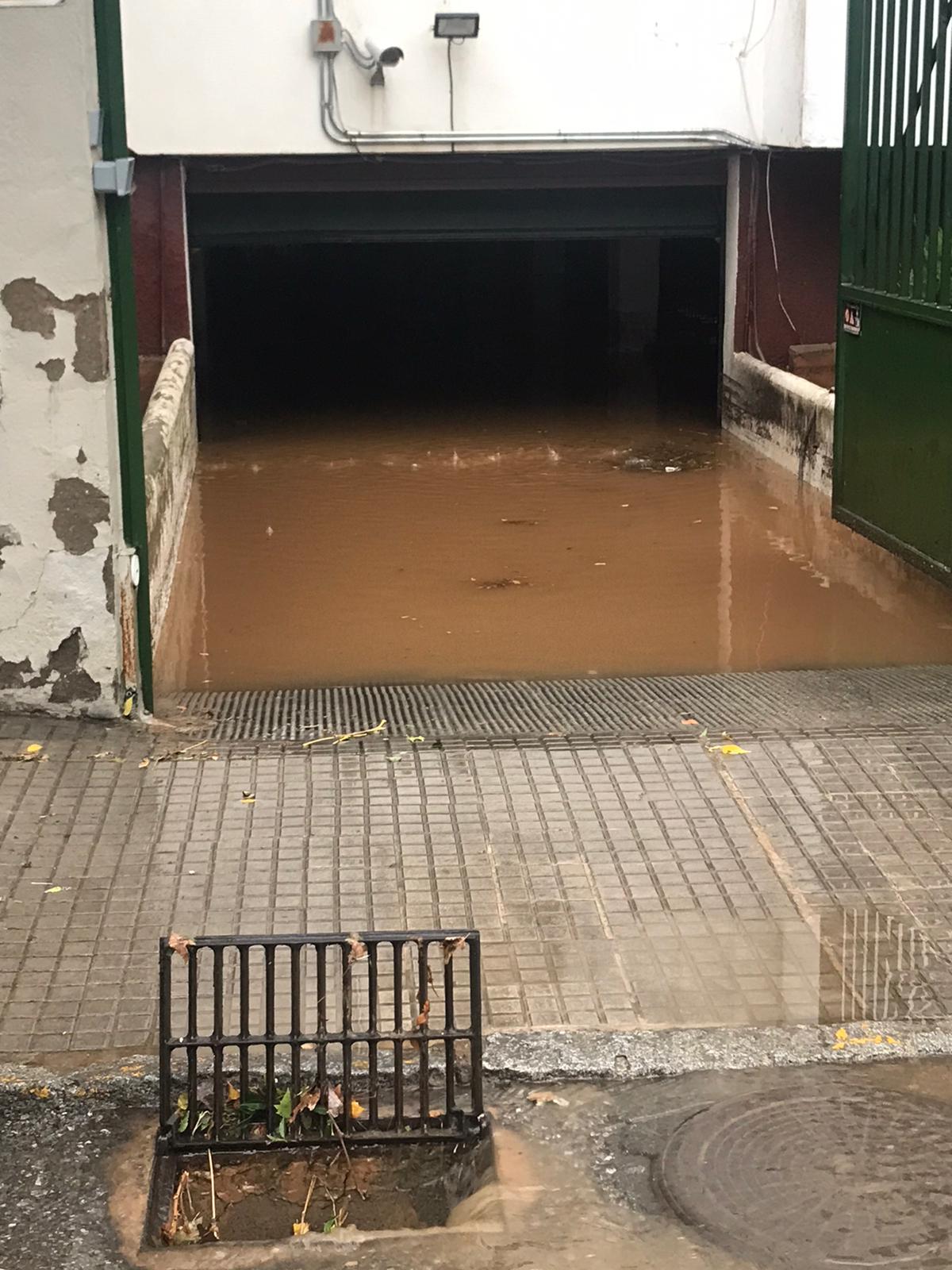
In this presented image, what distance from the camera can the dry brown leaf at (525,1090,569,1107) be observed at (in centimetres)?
350

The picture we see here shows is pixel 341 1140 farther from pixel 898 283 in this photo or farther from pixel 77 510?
pixel 898 283

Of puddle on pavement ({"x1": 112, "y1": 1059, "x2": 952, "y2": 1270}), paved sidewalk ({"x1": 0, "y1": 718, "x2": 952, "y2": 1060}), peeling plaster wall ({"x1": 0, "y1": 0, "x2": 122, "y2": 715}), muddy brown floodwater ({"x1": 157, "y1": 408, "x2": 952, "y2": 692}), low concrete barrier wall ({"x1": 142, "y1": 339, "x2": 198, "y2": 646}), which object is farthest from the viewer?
low concrete barrier wall ({"x1": 142, "y1": 339, "x2": 198, "y2": 646})

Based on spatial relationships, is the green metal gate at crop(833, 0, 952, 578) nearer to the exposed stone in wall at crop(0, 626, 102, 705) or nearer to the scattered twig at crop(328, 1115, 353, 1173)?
the exposed stone in wall at crop(0, 626, 102, 705)

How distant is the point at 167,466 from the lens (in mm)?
9789

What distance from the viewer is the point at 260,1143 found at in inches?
131

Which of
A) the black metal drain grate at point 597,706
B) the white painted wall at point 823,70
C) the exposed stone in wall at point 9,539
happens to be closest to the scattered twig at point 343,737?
the black metal drain grate at point 597,706

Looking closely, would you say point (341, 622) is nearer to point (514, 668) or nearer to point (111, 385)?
point (514, 668)

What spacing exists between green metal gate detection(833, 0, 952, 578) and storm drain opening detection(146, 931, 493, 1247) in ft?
17.0

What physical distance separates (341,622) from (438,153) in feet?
21.7

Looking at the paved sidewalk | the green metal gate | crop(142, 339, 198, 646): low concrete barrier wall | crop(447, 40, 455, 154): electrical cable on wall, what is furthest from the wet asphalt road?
crop(447, 40, 455, 154): electrical cable on wall

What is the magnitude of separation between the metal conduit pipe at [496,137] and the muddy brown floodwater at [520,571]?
264cm

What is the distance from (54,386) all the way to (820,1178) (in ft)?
12.5

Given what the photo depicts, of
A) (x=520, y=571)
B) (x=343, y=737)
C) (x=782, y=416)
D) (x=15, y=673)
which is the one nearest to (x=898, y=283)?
(x=520, y=571)

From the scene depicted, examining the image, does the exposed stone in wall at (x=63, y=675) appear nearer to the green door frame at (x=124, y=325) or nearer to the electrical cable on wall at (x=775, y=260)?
the green door frame at (x=124, y=325)
